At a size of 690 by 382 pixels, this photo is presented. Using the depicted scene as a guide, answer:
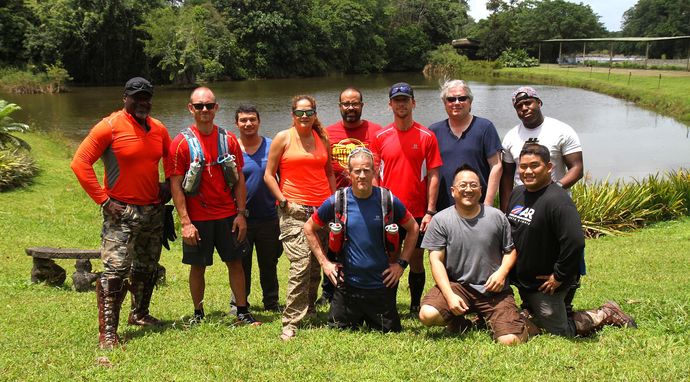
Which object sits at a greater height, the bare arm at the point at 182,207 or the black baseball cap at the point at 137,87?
the black baseball cap at the point at 137,87

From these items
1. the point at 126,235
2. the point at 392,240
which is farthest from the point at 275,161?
the point at 126,235

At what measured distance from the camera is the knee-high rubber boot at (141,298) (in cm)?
515

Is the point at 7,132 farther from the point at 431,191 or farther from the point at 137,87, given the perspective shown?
the point at 431,191

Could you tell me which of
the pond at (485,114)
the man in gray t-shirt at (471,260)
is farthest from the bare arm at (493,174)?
the pond at (485,114)

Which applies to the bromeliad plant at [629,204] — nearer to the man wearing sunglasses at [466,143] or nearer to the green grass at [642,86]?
the man wearing sunglasses at [466,143]

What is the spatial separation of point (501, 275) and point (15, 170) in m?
11.6

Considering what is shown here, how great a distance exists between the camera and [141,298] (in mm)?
5242

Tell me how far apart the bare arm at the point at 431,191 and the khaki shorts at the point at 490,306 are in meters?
0.68

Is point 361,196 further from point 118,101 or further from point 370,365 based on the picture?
point 118,101

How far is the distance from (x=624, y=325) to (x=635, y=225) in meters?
7.23

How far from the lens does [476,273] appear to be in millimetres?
4516

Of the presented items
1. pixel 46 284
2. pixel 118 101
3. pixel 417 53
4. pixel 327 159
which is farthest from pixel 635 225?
pixel 417 53

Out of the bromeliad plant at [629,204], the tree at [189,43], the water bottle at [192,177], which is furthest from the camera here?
the tree at [189,43]

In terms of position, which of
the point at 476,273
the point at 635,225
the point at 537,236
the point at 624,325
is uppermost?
the point at 537,236
